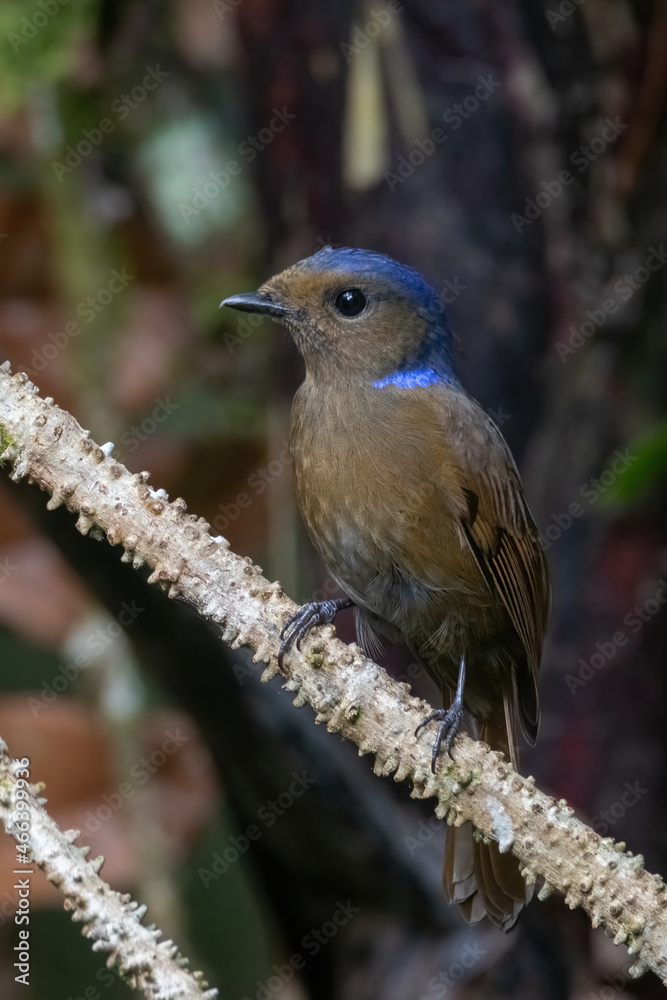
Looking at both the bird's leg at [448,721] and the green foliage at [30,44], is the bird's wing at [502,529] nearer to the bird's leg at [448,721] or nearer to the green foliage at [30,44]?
the bird's leg at [448,721]

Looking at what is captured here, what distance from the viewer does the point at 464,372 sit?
4.22 m

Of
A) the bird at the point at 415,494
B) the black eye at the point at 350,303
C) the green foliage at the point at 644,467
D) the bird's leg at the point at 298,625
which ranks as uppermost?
the green foliage at the point at 644,467

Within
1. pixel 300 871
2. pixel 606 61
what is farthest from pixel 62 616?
pixel 606 61

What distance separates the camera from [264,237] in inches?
177

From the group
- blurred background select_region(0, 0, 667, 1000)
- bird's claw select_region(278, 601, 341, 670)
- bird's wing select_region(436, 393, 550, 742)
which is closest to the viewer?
bird's claw select_region(278, 601, 341, 670)

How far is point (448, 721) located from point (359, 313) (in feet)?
4.50

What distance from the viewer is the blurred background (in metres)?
3.84

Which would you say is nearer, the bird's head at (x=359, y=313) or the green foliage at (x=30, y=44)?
the bird's head at (x=359, y=313)

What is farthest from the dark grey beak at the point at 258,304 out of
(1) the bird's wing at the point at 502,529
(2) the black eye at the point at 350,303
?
(1) the bird's wing at the point at 502,529

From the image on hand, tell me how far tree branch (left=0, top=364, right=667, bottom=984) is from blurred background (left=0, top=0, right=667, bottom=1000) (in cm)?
126

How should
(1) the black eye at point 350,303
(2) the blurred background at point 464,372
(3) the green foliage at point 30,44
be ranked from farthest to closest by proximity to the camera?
(3) the green foliage at point 30,44 → (2) the blurred background at point 464,372 → (1) the black eye at point 350,303

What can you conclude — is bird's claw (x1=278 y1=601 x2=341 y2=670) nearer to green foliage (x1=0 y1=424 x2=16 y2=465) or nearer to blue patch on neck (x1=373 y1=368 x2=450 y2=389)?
green foliage (x1=0 y1=424 x2=16 y2=465)

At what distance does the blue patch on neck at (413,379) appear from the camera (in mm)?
3316

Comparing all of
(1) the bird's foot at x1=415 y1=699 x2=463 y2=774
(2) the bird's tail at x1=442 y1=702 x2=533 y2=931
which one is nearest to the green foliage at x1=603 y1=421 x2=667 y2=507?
(1) the bird's foot at x1=415 y1=699 x2=463 y2=774
